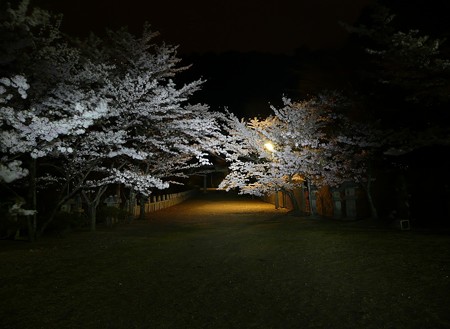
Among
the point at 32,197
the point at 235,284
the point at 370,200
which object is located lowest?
the point at 235,284

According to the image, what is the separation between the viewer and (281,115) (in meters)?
18.0

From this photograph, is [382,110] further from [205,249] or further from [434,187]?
[205,249]

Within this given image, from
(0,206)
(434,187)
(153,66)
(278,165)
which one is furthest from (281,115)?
(0,206)

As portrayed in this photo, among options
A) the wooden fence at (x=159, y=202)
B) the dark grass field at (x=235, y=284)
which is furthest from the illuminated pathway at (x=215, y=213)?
the dark grass field at (x=235, y=284)

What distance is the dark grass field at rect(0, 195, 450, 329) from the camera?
14.7 feet

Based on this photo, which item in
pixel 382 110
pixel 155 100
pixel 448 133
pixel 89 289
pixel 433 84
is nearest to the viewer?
pixel 89 289

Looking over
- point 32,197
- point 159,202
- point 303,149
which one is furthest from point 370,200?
point 159,202

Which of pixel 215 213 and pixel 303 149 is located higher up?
pixel 303 149

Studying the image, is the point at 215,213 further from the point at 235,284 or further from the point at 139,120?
the point at 235,284

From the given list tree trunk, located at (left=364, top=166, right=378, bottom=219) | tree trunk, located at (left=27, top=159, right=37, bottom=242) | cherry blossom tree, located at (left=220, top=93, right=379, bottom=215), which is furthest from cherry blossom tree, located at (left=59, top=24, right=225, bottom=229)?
tree trunk, located at (left=364, top=166, right=378, bottom=219)

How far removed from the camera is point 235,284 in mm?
5922

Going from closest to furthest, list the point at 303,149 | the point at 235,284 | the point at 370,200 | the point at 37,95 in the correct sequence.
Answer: the point at 235,284 < the point at 37,95 < the point at 370,200 < the point at 303,149

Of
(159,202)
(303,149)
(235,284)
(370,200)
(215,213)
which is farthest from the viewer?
(159,202)

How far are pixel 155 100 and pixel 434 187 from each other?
982 centimetres
